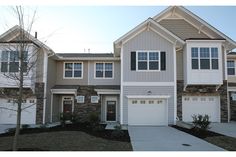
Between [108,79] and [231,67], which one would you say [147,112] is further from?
[231,67]

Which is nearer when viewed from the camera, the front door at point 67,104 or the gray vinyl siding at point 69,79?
the gray vinyl siding at point 69,79

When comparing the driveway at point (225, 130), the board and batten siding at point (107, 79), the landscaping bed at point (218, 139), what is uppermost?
the board and batten siding at point (107, 79)

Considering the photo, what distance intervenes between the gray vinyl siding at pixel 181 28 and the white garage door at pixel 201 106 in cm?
489

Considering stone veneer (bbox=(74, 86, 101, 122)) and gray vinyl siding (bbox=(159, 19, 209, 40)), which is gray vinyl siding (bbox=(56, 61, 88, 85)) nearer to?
stone veneer (bbox=(74, 86, 101, 122))

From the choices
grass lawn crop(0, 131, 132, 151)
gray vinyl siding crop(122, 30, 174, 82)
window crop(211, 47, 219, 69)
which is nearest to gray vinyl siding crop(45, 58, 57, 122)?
gray vinyl siding crop(122, 30, 174, 82)

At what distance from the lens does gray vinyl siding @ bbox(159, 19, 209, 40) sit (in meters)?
19.4

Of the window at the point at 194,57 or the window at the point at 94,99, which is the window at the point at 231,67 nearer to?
the window at the point at 194,57

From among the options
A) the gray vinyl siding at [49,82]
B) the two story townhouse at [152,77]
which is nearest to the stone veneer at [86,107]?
the two story townhouse at [152,77]

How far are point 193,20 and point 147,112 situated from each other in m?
8.19

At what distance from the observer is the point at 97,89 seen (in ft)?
63.7

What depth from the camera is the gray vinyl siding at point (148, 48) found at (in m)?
17.2

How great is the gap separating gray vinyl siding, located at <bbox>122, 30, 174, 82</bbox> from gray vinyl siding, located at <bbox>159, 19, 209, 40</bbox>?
98.6 inches

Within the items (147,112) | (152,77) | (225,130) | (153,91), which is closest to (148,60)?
(152,77)

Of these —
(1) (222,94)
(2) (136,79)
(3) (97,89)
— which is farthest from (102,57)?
(1) (222,94)
